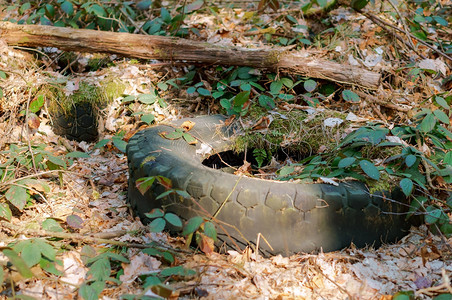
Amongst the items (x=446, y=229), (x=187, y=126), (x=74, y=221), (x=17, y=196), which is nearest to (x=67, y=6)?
(x=187, y=126)

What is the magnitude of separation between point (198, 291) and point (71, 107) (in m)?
2.36

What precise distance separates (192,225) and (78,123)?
209 centimetres

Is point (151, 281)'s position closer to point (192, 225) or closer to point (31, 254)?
point (192, 225)

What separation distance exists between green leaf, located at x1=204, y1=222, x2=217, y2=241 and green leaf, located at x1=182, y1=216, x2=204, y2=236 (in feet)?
0.12

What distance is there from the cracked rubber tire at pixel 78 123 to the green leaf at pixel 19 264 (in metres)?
1.99

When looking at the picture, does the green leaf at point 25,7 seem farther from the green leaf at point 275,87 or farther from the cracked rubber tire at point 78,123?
the green leaf at point 275,87

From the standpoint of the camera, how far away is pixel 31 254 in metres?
2.32

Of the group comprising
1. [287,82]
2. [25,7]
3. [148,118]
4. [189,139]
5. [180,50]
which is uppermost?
[25,7]

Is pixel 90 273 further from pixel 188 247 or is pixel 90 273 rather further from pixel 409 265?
pixel 409 265

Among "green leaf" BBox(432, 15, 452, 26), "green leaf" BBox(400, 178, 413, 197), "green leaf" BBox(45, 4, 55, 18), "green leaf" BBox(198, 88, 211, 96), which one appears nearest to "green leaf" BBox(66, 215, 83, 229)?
"green leaf" BBox(198, 88, 211, 96)

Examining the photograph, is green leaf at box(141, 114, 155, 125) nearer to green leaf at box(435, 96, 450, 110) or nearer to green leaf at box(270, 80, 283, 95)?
green leaf at box(270, 80, 283, 95)

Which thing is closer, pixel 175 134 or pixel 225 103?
pixel 175 134

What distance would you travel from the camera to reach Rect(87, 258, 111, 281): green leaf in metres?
2.32

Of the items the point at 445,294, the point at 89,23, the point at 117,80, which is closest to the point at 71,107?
the point at 117,80
